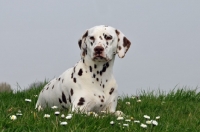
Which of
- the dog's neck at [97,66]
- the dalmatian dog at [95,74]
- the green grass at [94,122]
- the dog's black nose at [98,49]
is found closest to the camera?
the green grass at [94,122]

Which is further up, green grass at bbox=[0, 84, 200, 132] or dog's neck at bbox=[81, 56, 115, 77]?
dog's neck at bbox=[81, 56, 115, 77]

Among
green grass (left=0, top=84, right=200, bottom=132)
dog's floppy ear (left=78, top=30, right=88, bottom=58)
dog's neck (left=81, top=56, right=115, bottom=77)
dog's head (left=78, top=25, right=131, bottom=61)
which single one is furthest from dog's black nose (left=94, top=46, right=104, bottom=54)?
green grass (left=0, top=84, right=200, bottom=132)

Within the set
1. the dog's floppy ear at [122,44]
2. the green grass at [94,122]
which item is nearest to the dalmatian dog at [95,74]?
the dog's floppy ear at [122,44]

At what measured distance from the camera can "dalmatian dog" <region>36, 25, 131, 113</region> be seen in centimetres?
783

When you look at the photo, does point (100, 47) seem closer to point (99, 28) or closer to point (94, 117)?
point (99, 28)

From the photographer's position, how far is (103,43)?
7.69 metres

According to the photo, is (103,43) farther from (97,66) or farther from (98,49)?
(97,66)

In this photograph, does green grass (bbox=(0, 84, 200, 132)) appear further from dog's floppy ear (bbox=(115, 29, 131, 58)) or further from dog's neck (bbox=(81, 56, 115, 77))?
dog's floppy ear (bbox=(115, 29, 131, 58))

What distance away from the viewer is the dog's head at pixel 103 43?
7.58 metres

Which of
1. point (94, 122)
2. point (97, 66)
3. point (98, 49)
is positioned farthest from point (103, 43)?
point (94, 122)

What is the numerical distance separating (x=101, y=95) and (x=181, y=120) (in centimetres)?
176

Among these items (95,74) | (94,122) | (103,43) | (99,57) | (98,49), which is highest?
(103,43)

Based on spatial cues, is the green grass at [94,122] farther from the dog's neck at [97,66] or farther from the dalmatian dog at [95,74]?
the dog's neck at [97,66]

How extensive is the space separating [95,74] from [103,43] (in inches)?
29.2
